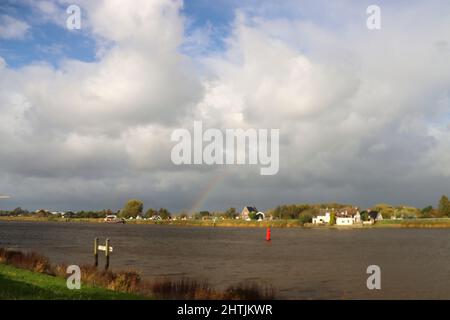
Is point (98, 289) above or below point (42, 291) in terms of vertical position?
below

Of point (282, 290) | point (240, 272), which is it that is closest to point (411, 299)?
point (282, 290)

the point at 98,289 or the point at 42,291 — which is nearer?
the point at 42,291

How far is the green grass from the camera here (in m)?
A: 19.8

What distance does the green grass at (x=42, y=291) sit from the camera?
1984 cm

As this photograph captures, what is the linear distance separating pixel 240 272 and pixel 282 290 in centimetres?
1099

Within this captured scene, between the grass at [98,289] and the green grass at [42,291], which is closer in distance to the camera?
the green grass at [42,291]

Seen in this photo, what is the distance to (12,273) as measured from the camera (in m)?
28.3

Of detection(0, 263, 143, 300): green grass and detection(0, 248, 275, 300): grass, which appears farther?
detection(0, 248, 275, 300): grass

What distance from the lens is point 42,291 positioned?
21.5 metres
